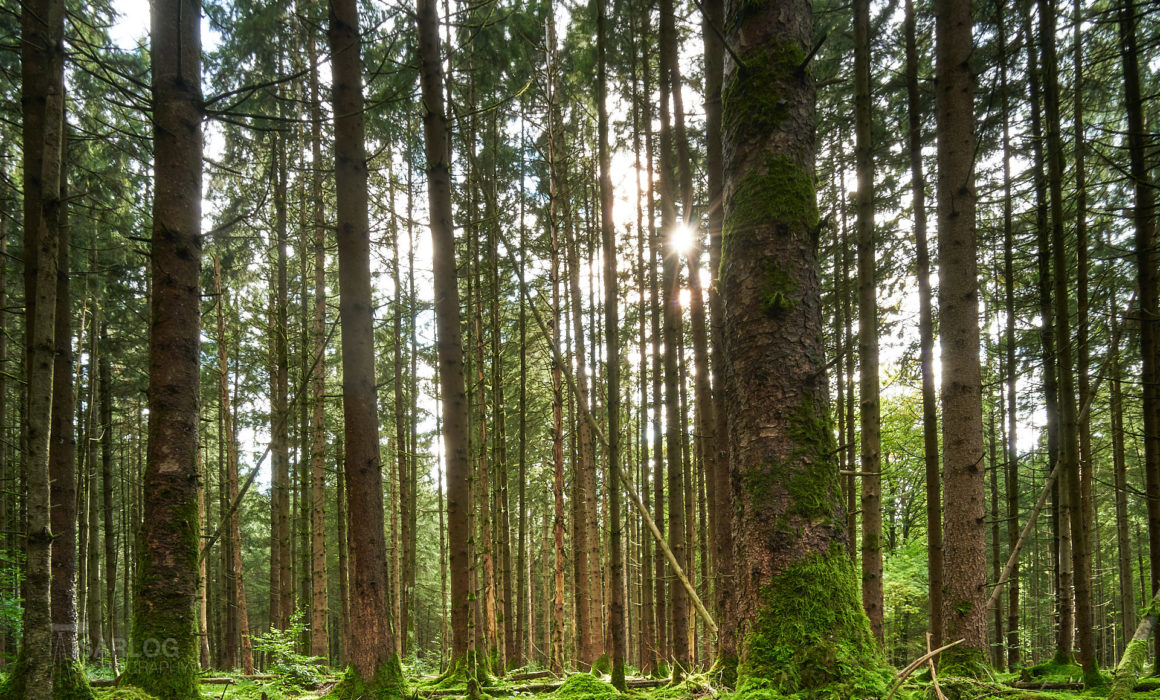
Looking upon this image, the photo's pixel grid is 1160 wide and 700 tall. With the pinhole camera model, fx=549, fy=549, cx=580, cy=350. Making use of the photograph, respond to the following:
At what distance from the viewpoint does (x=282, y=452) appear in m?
15.4

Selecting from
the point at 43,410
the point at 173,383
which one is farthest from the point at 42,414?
the point at 173,383

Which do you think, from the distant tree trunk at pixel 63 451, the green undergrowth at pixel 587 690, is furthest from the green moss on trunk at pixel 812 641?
the distant tree trunk at pixel 63 451

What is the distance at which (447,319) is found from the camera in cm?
629

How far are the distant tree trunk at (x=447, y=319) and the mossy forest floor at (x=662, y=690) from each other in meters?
0.71

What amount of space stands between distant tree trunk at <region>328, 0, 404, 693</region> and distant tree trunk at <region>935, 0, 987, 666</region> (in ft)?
16.0

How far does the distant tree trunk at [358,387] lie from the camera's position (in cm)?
478

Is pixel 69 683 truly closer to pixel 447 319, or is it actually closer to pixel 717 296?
pixel 447 319

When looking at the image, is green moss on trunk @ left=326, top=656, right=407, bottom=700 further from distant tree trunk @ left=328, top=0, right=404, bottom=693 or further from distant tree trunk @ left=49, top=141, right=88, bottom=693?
distant tree trunk @ left=49, top=141, right=88, bottom=693

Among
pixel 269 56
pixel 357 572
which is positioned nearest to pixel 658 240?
pixel 269 56

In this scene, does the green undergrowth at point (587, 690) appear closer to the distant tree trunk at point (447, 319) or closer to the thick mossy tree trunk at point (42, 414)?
the distant tree trunk at point (447, 319)

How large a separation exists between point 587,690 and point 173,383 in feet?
14.9

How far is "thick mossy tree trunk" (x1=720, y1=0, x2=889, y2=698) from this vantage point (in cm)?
230

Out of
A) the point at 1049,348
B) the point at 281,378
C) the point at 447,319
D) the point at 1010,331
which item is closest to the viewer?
the point at 447,319

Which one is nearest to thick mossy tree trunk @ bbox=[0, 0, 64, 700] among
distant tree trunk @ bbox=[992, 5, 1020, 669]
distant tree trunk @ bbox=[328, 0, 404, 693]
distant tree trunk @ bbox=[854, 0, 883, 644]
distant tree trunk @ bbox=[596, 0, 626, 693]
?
distant tree trunk @ bbox=[328, 0, 404, 693]
